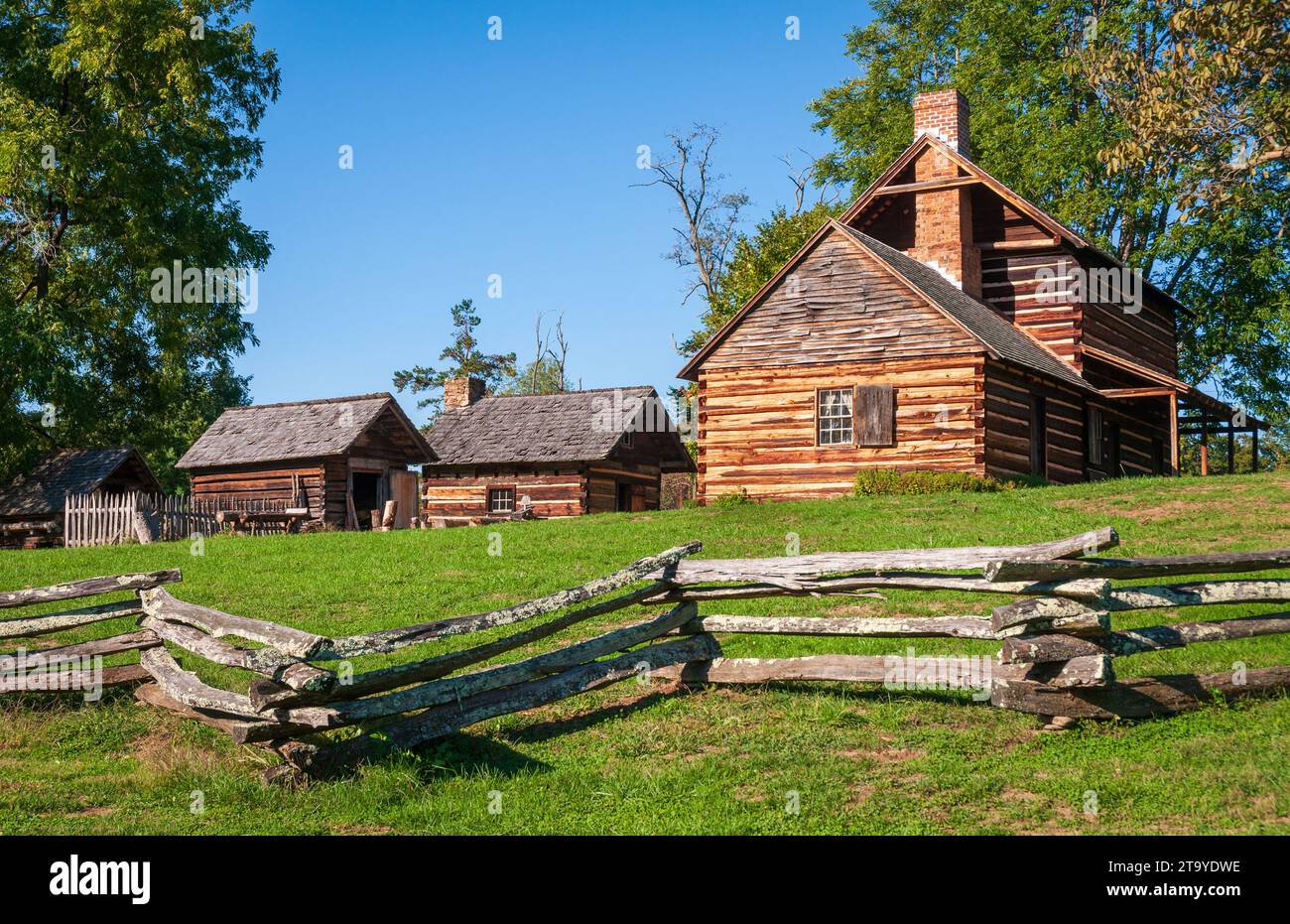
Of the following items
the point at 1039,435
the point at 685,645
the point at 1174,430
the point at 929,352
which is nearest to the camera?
the point at 685,645

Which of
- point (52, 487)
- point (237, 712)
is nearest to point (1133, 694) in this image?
point (237, 712)

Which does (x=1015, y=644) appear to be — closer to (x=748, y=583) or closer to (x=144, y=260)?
(x=748, y=583)

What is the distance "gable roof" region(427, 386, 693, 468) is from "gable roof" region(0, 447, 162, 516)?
978cm

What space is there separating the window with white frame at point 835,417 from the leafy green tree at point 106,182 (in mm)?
21084

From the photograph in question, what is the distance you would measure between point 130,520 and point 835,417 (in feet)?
60.2

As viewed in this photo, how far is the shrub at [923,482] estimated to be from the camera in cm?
2431

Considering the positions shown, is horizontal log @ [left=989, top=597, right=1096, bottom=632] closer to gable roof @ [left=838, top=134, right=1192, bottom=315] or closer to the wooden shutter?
the wooden shutter

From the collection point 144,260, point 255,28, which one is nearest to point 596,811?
point 144,260

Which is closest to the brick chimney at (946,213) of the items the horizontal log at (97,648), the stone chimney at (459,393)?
the stone chimney at (459,393)

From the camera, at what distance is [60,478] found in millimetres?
34250

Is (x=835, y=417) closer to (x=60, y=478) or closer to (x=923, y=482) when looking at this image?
(x=923, y=482)

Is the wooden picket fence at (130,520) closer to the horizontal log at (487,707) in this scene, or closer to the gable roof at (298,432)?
the gable roof at (298,432)

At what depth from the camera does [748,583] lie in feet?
31.8

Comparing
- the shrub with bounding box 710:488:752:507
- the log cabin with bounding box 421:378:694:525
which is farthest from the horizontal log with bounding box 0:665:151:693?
Result: the log cabin with bounding box 421:378:694:525
